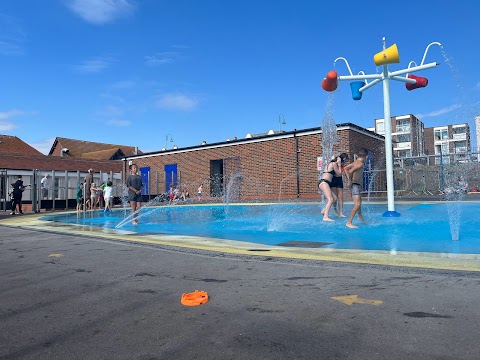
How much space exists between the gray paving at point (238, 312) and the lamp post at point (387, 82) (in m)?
7.26

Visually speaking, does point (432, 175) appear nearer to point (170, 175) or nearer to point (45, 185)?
point (170, 175)

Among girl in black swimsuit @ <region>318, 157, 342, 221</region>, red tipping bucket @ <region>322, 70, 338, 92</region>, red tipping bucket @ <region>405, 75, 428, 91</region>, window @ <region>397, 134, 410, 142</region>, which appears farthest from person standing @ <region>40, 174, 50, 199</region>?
window @ <region>397, 134, 410, 142</region>

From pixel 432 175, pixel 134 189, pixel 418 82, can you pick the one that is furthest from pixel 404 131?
pixel 134 189

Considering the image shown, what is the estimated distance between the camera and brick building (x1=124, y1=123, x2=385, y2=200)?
23.9 metres

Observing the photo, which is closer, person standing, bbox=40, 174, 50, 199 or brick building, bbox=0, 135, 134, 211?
person standing, bbox=40, 174, 50, 199

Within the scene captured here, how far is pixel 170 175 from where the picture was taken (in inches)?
1283

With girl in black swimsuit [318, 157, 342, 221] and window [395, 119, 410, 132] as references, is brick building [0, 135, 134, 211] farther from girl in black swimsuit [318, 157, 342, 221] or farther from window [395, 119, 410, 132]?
window [395, 119, 410, 132]

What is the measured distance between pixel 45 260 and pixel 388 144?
9.65m

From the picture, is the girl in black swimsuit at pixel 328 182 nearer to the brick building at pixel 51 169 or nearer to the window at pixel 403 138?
the brick building at pixel 51 169

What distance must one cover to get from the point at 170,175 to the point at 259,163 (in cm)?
960

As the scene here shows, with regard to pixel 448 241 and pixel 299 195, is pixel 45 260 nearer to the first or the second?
pixel 448 241

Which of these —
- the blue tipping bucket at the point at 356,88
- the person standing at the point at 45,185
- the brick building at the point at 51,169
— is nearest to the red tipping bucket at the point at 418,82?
the blue tipping bucket at the point at 356,88

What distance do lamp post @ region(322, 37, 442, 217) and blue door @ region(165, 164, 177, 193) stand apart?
21878 millimetres

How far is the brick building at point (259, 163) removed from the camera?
23891 millimetres
